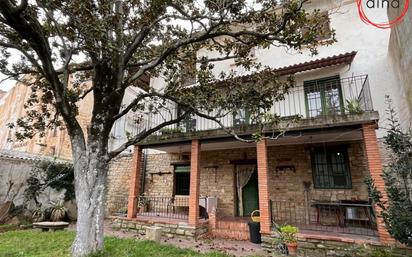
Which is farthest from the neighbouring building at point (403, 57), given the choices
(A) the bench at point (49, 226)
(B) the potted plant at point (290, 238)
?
(A) the bench at point (49, 226)

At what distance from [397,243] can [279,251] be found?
2746 mm

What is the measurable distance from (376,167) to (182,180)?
27.3 feet

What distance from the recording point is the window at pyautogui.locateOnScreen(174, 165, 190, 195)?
11.9m

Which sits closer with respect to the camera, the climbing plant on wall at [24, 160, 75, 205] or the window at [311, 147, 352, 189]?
the window at [311, 147, 352, 189]

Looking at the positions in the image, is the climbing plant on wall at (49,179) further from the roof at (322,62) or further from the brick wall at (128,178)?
the roof at (322,62)

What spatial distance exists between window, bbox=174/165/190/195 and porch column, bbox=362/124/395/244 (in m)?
Result: 7.74

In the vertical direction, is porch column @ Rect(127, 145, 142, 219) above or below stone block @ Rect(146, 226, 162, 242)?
above

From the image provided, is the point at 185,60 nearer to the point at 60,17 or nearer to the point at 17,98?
the point at 60,17

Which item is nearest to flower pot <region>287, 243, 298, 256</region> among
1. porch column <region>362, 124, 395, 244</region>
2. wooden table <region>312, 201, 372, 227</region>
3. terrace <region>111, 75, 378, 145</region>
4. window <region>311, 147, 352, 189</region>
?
porch column <region>362, 124, 395, 244</region>

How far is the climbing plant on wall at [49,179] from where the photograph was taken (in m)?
10.9

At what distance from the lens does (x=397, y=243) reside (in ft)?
18.5

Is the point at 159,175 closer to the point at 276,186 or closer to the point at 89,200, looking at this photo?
the point at 276,186

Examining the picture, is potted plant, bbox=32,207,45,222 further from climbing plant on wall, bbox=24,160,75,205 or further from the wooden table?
the wooden table

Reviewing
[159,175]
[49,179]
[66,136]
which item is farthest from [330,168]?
[66,136]
